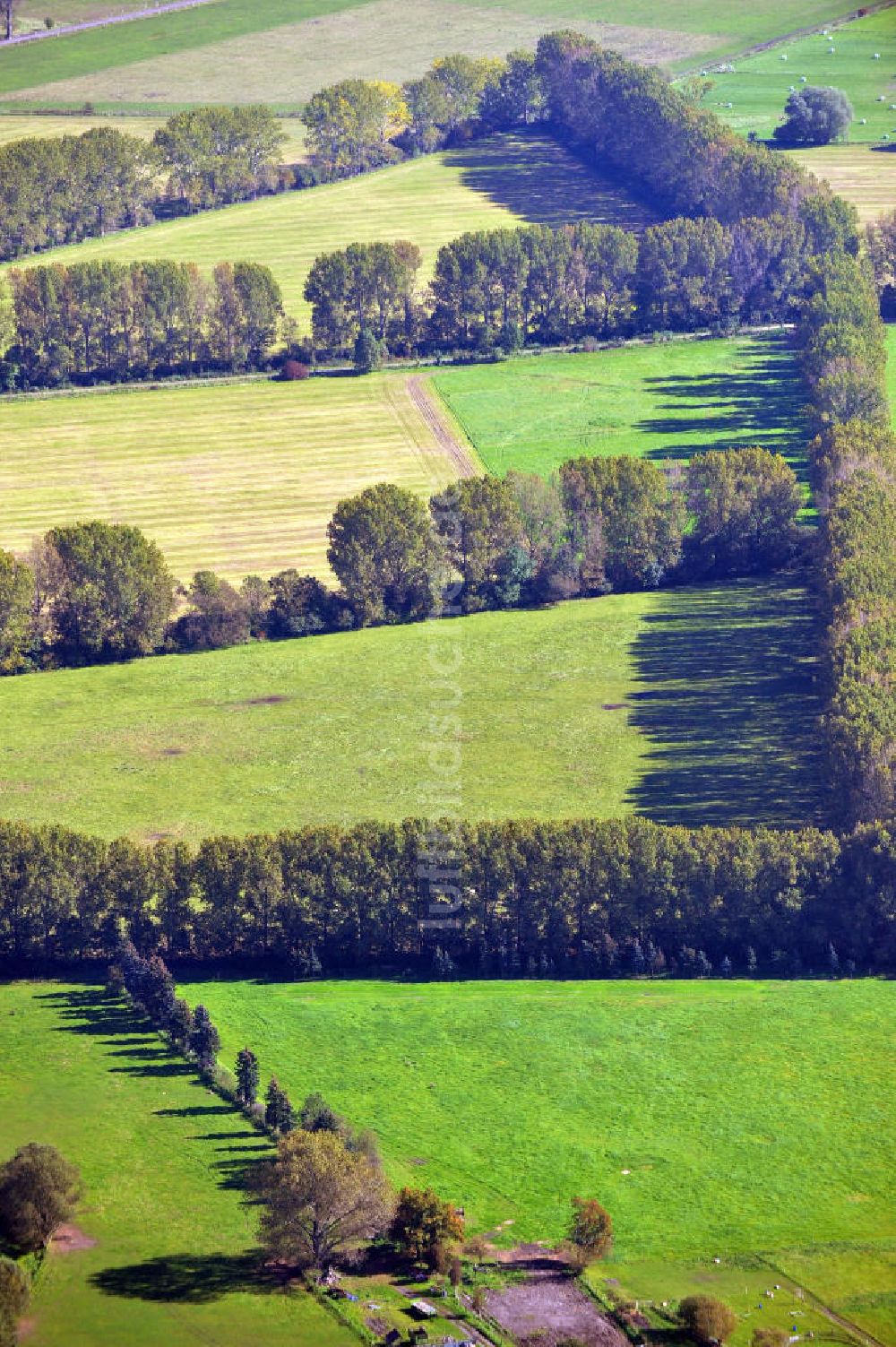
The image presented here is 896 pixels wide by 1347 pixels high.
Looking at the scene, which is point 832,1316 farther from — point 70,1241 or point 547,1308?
point 70,1241

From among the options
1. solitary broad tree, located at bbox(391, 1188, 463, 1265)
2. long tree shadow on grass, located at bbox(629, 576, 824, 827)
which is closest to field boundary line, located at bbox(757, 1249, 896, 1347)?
solitary broad tree, located at bbox(391, 1188, 463, 1265)

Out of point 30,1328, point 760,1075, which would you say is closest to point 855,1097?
point 760,1075

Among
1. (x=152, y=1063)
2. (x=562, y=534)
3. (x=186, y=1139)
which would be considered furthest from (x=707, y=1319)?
(x=562, y=534)

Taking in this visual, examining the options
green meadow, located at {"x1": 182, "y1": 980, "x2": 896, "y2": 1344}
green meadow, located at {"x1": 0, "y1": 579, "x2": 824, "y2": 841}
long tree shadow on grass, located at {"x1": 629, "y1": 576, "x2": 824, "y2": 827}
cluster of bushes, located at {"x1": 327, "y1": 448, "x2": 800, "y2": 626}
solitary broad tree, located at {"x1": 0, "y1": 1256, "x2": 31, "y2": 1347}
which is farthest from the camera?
cluster of bushes, located at {"x1": 327, "y1": 448, "x2": 800, "y2": 626}

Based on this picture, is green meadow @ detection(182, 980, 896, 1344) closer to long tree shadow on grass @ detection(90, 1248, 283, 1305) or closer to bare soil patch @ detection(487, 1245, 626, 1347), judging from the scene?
bare soil patch @ detection(487, 1245, 626, 1347)

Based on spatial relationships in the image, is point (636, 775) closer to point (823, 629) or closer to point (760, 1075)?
point (823, 629)

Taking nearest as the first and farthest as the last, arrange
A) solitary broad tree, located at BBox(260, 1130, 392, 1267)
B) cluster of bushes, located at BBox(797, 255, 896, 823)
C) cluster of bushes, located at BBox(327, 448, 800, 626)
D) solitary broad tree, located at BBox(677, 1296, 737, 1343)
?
solitary broad tree, located at BBox(677, 1296, 737, 1343), solitary broad tree, located at BBox(260, 1130, 392, 1267), cluster of bushes, located at BBox(797, 255, 896, 823), cluster of bushes, located at BBox(327, 448, 800, 626)
